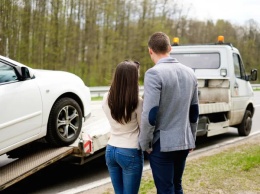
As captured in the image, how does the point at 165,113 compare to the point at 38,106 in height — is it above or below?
above

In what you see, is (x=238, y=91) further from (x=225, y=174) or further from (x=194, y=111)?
(x=194, y=111)

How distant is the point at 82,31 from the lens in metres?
30.3

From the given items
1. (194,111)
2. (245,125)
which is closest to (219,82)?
(245,125)

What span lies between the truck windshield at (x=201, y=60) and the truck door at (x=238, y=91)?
1.56 ft

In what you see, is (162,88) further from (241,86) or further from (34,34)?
(34,34)

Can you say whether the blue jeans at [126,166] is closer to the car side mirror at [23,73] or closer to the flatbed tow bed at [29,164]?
the flatbed tow bed at [29,164]

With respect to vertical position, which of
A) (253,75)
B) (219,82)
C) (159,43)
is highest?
(159,43)

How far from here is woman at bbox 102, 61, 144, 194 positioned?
3.14 metres

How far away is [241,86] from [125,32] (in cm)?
2544

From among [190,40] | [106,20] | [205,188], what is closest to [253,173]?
[205,188]

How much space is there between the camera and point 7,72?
4.58 metres

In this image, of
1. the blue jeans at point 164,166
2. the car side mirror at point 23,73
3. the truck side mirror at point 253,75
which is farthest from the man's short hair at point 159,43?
the truck side mirror at point 253,75

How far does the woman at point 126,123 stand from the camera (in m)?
3.14

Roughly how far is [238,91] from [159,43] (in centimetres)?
664
